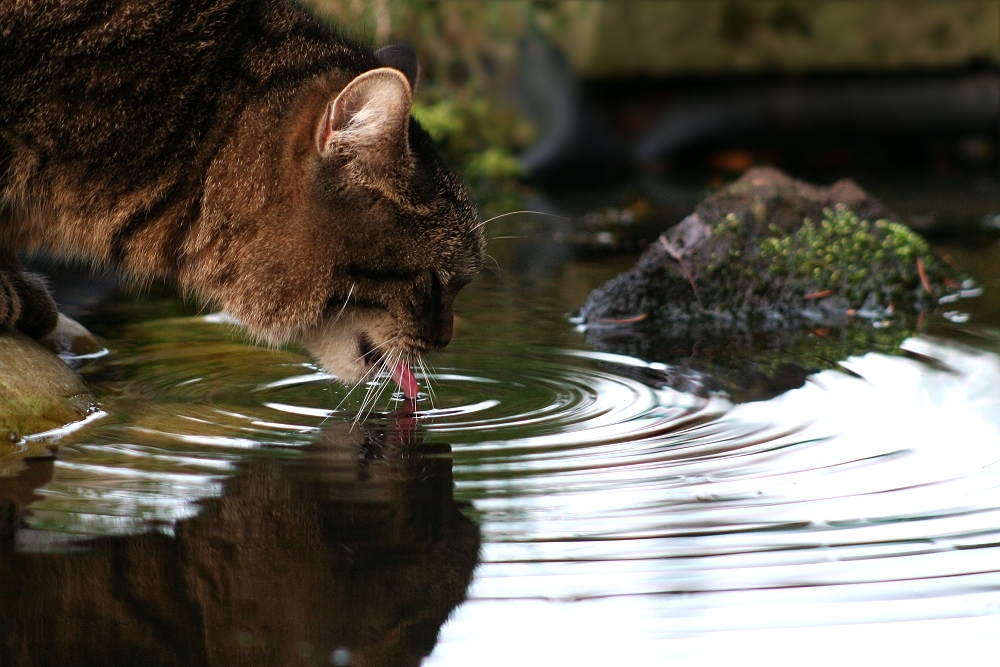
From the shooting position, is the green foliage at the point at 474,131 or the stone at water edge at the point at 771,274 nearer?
the stone at water edge at the point at 771,274

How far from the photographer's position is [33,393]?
3.24 metres

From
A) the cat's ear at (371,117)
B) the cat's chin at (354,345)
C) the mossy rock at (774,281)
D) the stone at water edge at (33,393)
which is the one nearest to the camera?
the cat's ear at (371,117)

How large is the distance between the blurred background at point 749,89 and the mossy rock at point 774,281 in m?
4.55

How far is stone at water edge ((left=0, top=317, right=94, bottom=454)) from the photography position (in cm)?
313

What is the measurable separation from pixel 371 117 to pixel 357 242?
37 cm

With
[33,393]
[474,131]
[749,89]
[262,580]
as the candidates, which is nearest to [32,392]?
[33,393]

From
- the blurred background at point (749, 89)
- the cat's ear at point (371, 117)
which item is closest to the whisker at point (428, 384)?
the cat's ear at point (371, 117)

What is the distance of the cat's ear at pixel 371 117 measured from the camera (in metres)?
3.02

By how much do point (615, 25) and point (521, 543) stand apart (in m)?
8.63

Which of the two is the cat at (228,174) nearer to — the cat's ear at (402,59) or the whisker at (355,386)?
the whisker at (355,386)

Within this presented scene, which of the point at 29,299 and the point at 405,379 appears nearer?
the point at 405,379

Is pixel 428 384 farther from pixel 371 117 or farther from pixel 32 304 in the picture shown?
pixel 32 304

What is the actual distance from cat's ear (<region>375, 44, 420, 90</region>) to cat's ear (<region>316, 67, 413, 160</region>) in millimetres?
604

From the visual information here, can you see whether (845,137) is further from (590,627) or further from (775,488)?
(590,627)
